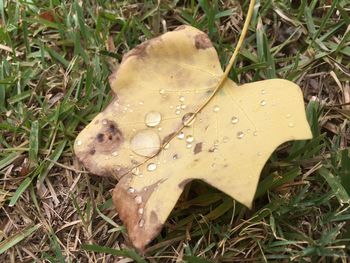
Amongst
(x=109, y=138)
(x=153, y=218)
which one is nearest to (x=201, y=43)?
(x=109, y=138)

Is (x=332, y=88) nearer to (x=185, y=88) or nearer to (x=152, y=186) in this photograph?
(x=185, y=88)

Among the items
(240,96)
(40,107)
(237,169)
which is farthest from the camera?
(40,107)

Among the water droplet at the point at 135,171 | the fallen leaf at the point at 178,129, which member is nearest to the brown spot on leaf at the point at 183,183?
the fallen leaf at the point at 178,129

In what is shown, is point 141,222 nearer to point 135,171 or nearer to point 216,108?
point 135,171

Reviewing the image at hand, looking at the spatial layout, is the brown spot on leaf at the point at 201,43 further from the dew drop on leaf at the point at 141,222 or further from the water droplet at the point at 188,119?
the dew drop on leaf at the point at 141,222

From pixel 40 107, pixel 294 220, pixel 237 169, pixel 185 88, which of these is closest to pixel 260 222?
pixel 294 220

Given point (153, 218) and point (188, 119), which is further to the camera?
point (188, 119)
